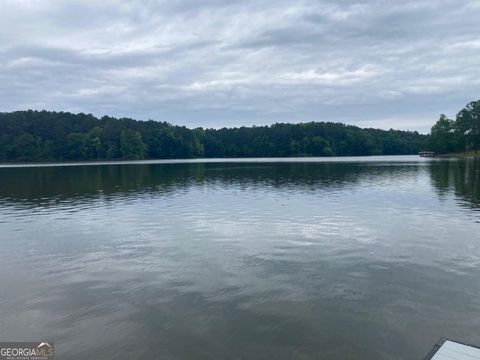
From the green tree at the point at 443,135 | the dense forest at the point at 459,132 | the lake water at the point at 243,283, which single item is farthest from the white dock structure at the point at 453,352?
the green tree at the point at 443,135

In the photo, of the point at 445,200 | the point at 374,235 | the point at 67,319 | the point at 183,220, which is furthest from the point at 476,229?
the point at 67,319

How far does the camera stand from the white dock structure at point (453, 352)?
915 centimetres

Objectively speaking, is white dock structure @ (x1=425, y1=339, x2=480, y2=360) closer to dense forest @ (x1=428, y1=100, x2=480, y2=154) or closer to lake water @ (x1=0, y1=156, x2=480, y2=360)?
lake water @ (x1=0, y1=156, x2=480, y2=360)

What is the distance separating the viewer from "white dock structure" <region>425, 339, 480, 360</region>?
30.0ft

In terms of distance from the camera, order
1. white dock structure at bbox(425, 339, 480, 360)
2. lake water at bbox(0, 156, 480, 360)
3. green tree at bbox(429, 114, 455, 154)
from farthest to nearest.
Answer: green tree at bbox(429, 114, 455, 154) → lake water at bbox(0, 156, 480, 360) → white dock structure at bbox(425, 339, 480, 360)

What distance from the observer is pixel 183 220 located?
30.5 metres

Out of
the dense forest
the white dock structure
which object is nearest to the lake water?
the white dock structure

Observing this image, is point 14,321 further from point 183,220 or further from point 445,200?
point 445,200

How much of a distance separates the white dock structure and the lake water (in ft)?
2.58

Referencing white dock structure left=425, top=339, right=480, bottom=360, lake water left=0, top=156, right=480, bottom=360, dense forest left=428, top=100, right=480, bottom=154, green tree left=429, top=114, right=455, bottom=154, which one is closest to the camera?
white dock structure left=425, top=339, right=480, bottom=360

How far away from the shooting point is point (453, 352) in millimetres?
9398

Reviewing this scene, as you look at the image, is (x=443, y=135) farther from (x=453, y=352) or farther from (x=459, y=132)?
(x=453, y=352)

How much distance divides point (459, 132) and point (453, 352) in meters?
191

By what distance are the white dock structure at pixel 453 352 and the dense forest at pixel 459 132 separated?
18356 centimetres
